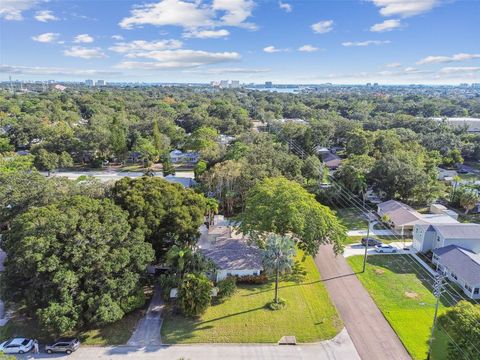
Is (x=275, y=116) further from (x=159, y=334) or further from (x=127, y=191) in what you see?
(x=159, y=334)

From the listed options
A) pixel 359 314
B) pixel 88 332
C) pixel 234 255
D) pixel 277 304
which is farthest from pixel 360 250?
pixel 88 332

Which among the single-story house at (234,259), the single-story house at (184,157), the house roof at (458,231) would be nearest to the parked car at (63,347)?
the single-story house at (234,259)

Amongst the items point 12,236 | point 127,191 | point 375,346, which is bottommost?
point 375,346

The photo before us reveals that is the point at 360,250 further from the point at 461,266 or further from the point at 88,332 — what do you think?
the point at 88,332

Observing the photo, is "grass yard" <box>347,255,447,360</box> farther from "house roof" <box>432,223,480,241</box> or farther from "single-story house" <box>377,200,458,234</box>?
"single-story house" <box>377,200,458,234</box>

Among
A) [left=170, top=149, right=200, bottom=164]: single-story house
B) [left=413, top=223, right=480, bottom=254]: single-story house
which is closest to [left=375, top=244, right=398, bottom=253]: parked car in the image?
[left=413, top=223, right=480, bottom=254]: single-story house

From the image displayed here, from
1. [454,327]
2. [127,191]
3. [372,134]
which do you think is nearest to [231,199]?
[127,191]
